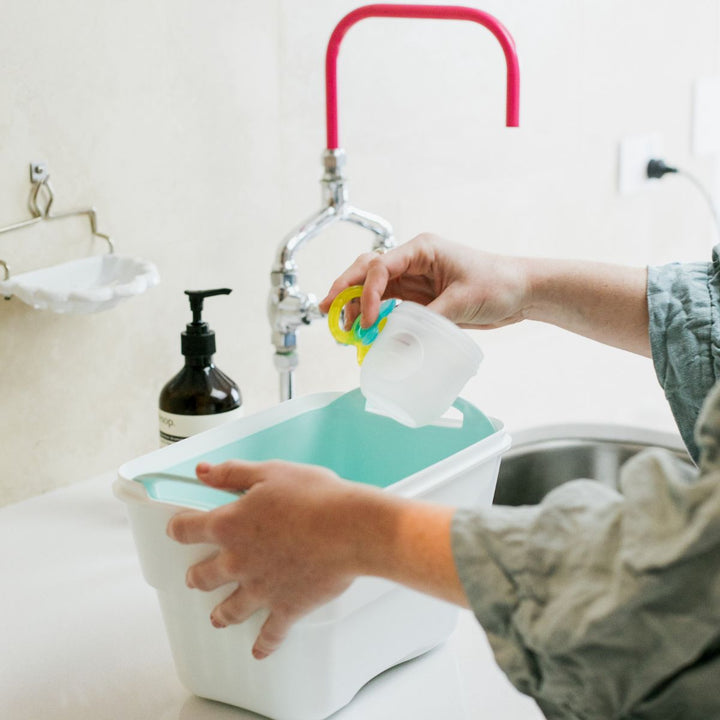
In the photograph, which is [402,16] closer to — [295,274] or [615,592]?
[295,274]

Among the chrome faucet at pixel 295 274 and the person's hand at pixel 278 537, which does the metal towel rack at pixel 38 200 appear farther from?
the person's hand at pixel 278 537

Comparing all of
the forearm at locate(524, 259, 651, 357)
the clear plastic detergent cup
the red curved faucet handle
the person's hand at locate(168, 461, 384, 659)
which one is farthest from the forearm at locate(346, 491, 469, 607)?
the red curved faucet handle

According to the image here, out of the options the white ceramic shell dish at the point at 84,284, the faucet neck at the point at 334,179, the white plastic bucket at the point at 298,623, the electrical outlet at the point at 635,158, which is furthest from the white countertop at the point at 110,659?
the electrical outlet at the point at 635,158

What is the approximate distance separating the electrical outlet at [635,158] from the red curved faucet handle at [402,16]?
2.34ft

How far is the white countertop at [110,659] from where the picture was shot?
0.69 m

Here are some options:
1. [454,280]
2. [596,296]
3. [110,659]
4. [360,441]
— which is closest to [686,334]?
[596,296]

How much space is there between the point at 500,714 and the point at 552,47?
3.58ft

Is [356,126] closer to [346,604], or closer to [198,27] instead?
[198,27]

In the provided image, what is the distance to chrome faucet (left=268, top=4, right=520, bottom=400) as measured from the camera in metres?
1.00

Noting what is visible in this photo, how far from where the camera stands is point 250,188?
1.12m

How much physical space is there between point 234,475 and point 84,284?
419 millimetres

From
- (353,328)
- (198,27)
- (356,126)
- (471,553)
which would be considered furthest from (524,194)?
(471,553)

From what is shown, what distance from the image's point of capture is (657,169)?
1729mm

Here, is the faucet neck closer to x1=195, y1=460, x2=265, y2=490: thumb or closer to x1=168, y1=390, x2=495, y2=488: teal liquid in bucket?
x1=168, y1=390, x2=495, y2=488: teal liquid in bucket
